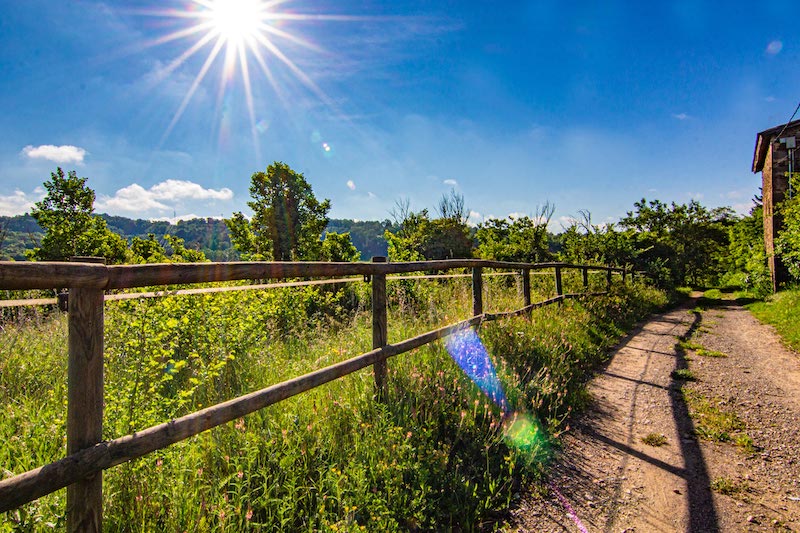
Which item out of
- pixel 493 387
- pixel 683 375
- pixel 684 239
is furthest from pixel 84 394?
pixel 684 239

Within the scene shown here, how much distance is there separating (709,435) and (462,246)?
34741mm

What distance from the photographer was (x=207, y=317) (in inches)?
159

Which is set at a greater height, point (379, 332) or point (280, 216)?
point (280, 216)

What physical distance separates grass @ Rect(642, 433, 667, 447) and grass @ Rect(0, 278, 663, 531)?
2.50 ft

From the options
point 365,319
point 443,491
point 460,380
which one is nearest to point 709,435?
point 460,380

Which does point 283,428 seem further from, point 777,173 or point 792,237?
point 777,173

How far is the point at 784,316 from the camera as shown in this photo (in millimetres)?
10609

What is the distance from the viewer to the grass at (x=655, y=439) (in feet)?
12.5

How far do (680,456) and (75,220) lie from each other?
3115cm

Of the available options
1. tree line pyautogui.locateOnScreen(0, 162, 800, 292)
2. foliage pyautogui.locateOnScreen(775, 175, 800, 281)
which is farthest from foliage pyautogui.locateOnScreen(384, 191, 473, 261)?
foliage pyautogui.locateOnScreen(775, 175, 800, 281)

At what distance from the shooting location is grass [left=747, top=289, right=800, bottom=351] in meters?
8.20

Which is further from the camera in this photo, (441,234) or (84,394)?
(441,234)

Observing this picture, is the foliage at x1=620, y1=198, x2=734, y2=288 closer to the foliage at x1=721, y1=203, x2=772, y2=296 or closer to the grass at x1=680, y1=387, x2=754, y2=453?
the foliage at x1=721, y1=203, x2=772, y2=296

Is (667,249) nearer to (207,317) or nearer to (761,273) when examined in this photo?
(761,273)
